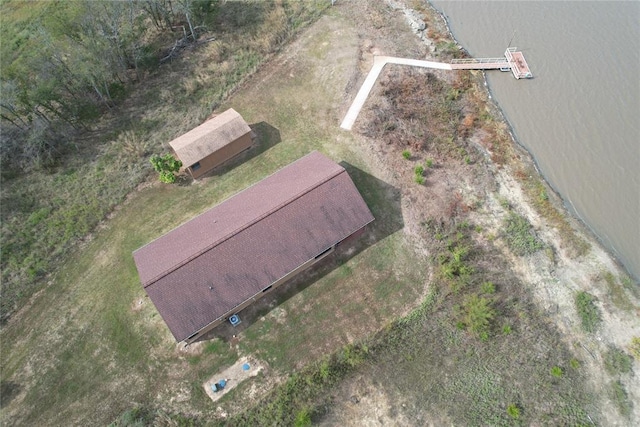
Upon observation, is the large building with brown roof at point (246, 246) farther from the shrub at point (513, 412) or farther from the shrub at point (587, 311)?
the shrub at point (587, 311)

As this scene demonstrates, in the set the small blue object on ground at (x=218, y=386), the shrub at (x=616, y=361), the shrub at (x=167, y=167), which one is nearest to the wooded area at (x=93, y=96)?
the shrub at (x=167, y=167)

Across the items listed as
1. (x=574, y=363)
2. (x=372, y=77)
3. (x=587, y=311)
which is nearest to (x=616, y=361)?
(x=574, y=363)

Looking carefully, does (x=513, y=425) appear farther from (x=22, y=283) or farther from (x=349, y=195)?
(x=22, y=283)

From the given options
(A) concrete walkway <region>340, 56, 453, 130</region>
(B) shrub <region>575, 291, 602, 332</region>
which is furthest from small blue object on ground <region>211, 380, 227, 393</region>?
(B) shrub <region>575, 291, 602, 332</region>

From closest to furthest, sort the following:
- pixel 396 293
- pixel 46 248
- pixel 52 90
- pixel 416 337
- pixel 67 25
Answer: pixel 416 337, pixel 396 293, pixel 46 248, pixel 52 90, pixel 67 25

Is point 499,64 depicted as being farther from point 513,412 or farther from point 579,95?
point 513,412

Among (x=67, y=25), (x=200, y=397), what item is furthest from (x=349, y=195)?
(x=67, y=25)
